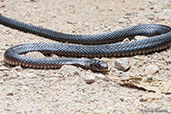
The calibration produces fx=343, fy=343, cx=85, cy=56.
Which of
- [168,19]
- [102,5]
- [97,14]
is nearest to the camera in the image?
[168,19]

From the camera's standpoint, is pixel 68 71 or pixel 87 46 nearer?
pixel 68 71

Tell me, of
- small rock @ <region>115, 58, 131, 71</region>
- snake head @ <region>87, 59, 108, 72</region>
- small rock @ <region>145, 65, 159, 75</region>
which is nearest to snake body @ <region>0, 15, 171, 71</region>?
snake head @ <region>87, 59, 108, 72</region>

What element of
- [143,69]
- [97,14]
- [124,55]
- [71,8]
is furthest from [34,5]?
[143,69]

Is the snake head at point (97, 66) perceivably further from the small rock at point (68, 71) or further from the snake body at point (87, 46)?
the small rock at point (68, 71)

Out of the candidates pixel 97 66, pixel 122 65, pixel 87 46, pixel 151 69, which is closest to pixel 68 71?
pixel 97 66

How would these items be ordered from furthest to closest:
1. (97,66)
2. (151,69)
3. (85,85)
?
(151,69)
(97,66)
(85,85)

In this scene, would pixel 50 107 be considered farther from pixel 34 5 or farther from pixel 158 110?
pixel 34 5

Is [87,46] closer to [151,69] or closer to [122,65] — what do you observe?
[122,65]

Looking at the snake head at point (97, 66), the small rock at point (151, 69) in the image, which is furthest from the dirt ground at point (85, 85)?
the snake head at point (97, 66)

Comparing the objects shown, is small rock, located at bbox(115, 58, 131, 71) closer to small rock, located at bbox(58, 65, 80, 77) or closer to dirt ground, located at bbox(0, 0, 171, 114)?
dirt ground, located at bbox(0, 0, 171, 114)
